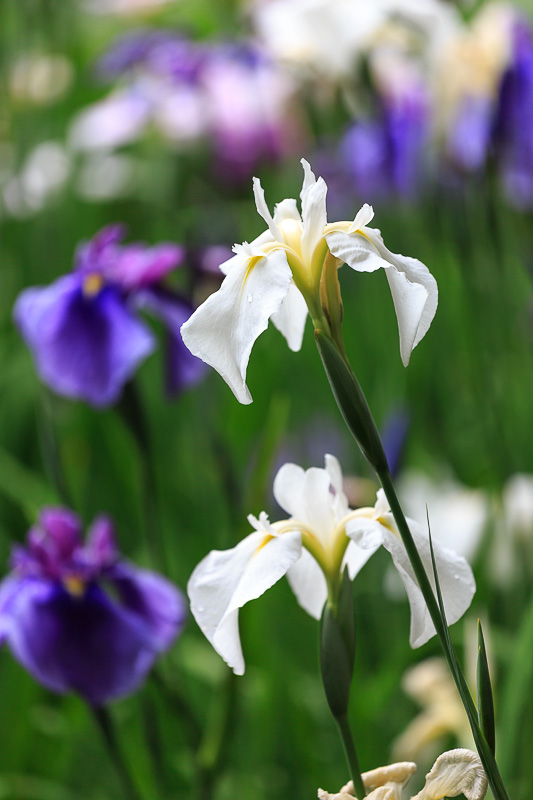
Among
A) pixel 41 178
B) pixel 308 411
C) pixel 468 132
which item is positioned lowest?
pixel 308 411

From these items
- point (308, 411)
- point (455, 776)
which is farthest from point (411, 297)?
point (308, 411)

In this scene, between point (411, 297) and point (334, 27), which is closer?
point (411, 297)

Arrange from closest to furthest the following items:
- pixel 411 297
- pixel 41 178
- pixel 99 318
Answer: pixel 411 297 → pixel 99 318 → pixel 41 178

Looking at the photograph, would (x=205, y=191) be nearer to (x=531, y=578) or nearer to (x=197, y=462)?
(x=197, y=462)

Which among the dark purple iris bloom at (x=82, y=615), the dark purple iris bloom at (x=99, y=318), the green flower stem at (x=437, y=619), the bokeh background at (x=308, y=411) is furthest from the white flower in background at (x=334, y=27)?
the green flower stem at (x=437, y=619)

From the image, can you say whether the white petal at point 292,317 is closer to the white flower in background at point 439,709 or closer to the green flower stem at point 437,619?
the green flower stem at point 437,619

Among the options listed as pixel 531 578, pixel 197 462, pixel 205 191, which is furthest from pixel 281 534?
pixel 205 191

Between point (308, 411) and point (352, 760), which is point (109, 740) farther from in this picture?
point (308, 411)
